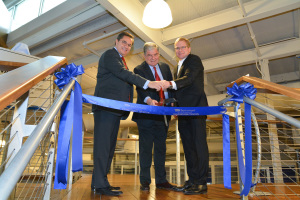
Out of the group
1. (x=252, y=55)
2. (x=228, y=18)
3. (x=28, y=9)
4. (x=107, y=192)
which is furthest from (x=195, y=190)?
(x=28, y=9)

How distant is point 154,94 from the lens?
2449 mm

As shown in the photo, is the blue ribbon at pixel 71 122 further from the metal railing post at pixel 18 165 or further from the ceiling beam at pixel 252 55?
the ceiling beam at pixel 252 55

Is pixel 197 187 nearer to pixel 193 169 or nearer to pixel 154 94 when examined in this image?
pixel 193 169

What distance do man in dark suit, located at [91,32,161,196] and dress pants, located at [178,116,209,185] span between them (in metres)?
0.48

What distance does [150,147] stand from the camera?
2240mm

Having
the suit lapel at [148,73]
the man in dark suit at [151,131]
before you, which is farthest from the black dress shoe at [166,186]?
the suit lapel at [148,73]

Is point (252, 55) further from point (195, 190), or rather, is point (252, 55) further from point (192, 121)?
point (195, 190)

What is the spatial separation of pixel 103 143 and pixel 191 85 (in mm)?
955

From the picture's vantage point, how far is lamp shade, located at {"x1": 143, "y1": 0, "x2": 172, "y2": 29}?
3.28 metres

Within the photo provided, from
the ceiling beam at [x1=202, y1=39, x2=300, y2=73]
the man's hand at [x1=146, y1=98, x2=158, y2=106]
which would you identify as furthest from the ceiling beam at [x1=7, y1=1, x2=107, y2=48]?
the ceiling beam at [x1=202, y1=39, x2=300, y2=73]

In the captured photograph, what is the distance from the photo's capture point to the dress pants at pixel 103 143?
1.87 m

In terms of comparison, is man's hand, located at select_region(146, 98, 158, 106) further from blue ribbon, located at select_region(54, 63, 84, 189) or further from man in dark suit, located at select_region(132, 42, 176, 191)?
blue ribbon, located at select_region(54, 63, 84, 189)

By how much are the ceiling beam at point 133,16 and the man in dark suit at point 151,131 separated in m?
1.66

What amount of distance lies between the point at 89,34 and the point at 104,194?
13.4 ft
